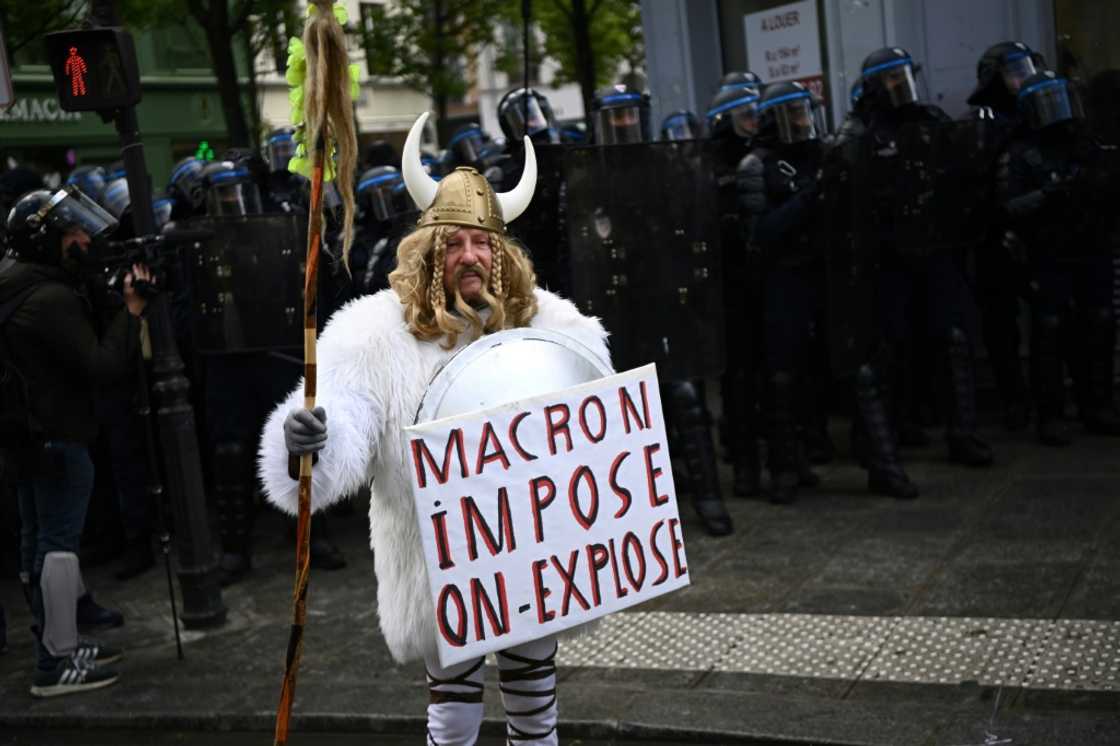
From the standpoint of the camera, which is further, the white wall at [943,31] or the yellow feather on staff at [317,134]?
the white wall at [943,31]

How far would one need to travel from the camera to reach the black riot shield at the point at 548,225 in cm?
743

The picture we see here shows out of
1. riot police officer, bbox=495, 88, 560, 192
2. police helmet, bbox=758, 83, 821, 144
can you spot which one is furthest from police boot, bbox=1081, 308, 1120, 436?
riot police officer, bbox=495, 88, 560, 192

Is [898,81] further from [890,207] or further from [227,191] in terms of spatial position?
[227,191]

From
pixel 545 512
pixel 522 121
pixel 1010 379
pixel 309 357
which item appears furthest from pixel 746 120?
pixel 309 357

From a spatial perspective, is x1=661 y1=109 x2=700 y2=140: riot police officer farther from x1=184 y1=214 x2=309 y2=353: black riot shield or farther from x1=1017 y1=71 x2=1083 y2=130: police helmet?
x1=184 y1=214 x2=309 y2=353: black riot shield

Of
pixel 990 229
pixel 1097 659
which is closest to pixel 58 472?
pixel 1097 659

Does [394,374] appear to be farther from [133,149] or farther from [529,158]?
[133,149]

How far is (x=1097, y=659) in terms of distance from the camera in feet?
16.4

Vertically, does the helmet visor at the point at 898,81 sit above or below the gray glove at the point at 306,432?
above

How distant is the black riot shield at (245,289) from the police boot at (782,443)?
2467mm

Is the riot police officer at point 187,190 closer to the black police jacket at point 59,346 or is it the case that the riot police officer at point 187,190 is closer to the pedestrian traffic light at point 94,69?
the pedestrian traffic light at point 94,69

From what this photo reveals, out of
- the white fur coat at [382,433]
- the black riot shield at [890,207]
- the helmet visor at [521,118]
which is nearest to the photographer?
the white fur coat at [382,433]

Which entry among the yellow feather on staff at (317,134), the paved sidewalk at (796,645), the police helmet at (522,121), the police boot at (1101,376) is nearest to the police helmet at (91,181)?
the police helmet at (522,121)

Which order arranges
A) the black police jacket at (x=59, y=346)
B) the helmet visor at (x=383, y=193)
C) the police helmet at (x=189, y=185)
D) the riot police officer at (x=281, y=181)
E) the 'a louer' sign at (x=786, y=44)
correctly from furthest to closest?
1. the 'a louer' sign at (x=786, y=44)
2. the riot police officer at (x=281, y=181)
3. the police helmet at (x=189, y=185)
4. the helmet visor at (x=383, y=193)
5. the black police jacket at (x=59, y=346)
